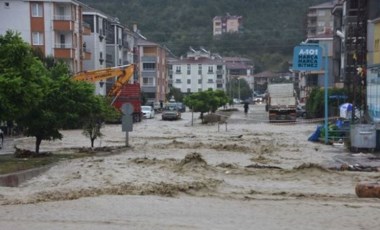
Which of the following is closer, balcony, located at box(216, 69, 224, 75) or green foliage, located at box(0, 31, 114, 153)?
green foliage, located at box(0, 31, 114, 153)

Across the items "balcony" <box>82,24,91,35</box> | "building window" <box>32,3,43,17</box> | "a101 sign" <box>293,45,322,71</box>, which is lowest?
"a101 sign" <box>293,45,322,71</box>

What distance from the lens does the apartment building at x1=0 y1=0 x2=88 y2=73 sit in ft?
232

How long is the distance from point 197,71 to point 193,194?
162459 mm

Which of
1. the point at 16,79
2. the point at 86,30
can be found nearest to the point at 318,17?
the point at 86,30

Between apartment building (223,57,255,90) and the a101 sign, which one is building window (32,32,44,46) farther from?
apartment building (223,57,255,90)

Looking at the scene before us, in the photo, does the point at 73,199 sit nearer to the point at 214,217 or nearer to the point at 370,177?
the point at 214,217

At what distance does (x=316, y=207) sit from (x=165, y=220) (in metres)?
3.81

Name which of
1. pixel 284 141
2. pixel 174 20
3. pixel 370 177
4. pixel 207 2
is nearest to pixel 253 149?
pixel 284 141

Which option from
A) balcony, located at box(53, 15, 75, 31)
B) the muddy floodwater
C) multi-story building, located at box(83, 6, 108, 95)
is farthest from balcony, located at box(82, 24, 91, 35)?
the muddy floodwater

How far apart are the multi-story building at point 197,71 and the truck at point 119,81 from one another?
104625 millimetres

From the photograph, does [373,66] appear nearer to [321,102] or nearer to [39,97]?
[39,97]

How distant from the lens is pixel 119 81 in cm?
5944

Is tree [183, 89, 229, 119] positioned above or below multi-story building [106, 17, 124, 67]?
below

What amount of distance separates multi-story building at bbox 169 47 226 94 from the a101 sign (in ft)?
446
